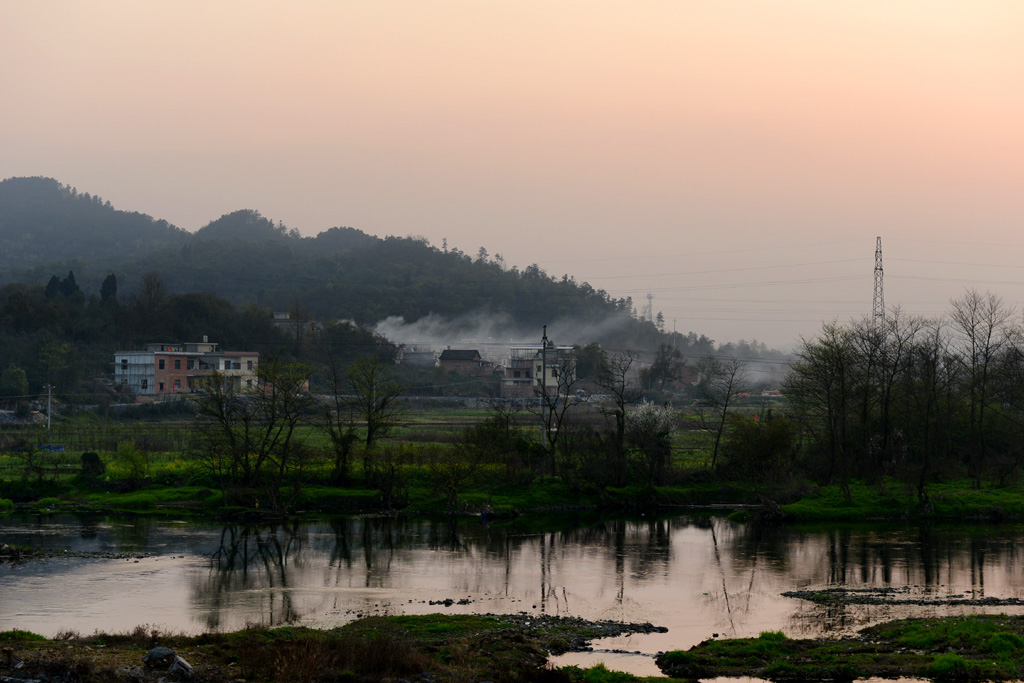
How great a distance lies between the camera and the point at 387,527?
41344 mm

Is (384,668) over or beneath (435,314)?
beneath

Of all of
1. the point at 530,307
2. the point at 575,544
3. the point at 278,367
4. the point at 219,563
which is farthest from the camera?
the point at 530,307

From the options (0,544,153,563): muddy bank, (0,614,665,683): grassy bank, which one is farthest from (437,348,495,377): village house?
(0,614,665,683): grassy bank

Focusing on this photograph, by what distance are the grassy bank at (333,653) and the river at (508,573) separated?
1.36 m

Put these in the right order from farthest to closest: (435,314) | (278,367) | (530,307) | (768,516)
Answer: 1. (530,307)
2. (435,314)
3. (278,367)
4. (768,516)

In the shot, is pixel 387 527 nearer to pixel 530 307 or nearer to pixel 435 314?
pixel 435 314

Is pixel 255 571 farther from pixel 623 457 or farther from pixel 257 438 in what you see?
pixel 623 457

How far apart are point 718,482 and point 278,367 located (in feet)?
81.1

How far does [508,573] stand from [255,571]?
28.0ft

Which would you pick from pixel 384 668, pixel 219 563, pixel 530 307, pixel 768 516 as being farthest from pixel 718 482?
pixel 530 307

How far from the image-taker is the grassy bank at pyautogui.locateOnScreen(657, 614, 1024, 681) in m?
19.6

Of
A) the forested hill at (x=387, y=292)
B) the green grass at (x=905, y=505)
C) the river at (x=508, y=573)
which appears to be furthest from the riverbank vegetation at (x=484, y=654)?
the forested hill at (x=387, y=292)

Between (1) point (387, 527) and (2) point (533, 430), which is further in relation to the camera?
(2) point (533, 430)

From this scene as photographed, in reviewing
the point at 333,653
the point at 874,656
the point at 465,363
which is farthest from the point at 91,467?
the point at 465,363
